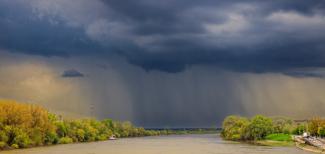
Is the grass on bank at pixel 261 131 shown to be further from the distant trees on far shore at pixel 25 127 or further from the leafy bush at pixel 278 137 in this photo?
the distant trees on far shore at pixel 25 127

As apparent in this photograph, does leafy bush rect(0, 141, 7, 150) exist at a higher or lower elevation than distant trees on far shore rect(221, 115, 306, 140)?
lower

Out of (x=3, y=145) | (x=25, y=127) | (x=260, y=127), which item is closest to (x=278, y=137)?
(x=260, y=127)

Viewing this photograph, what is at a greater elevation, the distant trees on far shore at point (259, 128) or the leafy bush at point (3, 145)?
the distant trees on far shore at point (259, 128)

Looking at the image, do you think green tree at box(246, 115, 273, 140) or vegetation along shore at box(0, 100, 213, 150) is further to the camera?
green tree at box(246, 115, 273, 140)

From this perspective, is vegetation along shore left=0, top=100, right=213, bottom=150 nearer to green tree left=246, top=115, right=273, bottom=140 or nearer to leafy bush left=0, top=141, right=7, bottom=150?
leafy bush left=0, top=141, right=7, bottom=150

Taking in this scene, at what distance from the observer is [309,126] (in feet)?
582

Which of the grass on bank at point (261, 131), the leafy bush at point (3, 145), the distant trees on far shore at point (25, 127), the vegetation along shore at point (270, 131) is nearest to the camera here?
the leafy bush at point (3, 145)

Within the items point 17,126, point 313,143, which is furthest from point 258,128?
point 17,126

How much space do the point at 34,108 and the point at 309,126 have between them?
104312 millimetres

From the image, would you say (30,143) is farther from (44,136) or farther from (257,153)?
(257,153)

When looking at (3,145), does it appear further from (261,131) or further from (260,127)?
(261,131)

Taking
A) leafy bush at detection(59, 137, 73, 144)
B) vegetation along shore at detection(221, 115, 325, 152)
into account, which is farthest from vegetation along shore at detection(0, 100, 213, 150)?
vegetation along shore at detection(221, 115, 325, 152)

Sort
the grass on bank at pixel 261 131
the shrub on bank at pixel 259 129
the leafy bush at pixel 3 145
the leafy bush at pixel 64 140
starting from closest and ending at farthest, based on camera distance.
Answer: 1. the leafy bush at pixel 3 145
2. the leafy bush at pixel 64 140
3. the grass on bank at pixel 261 131
4. the shrub on bank at pixel 259 129

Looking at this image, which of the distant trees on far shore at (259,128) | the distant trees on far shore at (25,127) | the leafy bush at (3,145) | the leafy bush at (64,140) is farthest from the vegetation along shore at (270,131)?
the leafy bush at (3,145)
